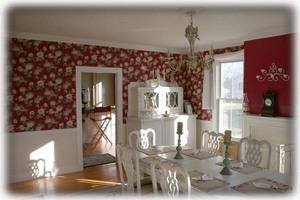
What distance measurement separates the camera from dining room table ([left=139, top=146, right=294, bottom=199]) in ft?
6.56

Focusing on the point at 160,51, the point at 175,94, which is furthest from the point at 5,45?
the point at 175,94

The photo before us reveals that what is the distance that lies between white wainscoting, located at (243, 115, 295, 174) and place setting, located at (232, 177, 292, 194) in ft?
4.24

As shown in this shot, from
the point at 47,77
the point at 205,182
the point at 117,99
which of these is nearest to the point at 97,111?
the point at 117,99

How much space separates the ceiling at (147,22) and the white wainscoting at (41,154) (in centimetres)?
169

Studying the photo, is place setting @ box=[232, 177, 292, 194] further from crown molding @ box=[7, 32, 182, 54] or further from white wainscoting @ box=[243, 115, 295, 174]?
crown molding @ box=[7, 32, 182, 54]

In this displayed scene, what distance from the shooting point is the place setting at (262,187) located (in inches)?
78.7

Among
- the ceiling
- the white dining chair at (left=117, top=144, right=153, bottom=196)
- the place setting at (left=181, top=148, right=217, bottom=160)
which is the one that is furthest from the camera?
the place setting at (left=181, top=148, right=217, bottom=160)

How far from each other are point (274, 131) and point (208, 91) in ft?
5.59

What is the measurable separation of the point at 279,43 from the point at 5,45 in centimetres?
425

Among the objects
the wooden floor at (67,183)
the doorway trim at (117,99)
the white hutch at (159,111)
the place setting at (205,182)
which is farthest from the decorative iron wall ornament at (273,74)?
the wooden floor at (67,183)

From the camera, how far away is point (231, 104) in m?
5.00

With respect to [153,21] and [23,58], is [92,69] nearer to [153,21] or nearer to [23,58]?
[23,58]

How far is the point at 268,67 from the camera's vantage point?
4.04 meters

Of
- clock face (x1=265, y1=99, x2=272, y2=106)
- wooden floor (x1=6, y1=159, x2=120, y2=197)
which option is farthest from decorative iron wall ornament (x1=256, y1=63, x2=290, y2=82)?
wooden floor (x1=6, y1=159, x2=120, y2=197)
